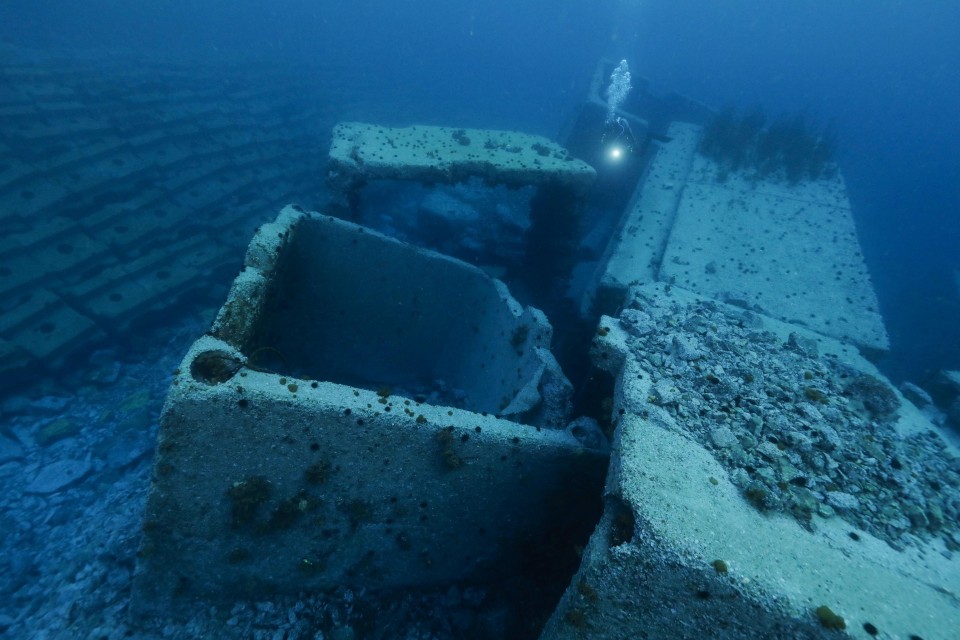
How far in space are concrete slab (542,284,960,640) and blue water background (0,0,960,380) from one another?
12.4 meters

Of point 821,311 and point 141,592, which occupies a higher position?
point 821,311

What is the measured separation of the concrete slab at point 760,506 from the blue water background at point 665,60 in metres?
12.4

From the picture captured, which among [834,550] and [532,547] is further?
[532,547]

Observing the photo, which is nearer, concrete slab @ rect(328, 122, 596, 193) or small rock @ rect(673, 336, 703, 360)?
small rock @ rect(673, 336, 703, 360)

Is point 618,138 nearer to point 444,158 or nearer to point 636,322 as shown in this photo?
point 444,158

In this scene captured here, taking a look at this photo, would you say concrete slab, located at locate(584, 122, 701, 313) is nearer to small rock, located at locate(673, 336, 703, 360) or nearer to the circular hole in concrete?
small rock, located at locate(673, 336, 703, 360)

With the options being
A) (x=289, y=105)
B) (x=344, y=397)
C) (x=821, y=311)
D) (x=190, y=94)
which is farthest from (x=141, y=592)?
(x=289, y=105)

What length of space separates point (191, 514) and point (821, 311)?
7.91 m

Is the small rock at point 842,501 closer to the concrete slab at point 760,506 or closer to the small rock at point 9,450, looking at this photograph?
the concrete slab at point 760,506

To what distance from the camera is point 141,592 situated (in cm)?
337

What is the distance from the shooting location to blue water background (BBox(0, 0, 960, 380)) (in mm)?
21125

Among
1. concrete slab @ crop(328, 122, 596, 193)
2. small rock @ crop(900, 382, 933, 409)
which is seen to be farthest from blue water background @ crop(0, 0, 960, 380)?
concrete slab @ crop(328, 122, 596, 193)

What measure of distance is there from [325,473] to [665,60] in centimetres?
12166

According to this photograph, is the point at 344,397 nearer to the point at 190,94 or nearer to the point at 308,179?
the point at 308,179
